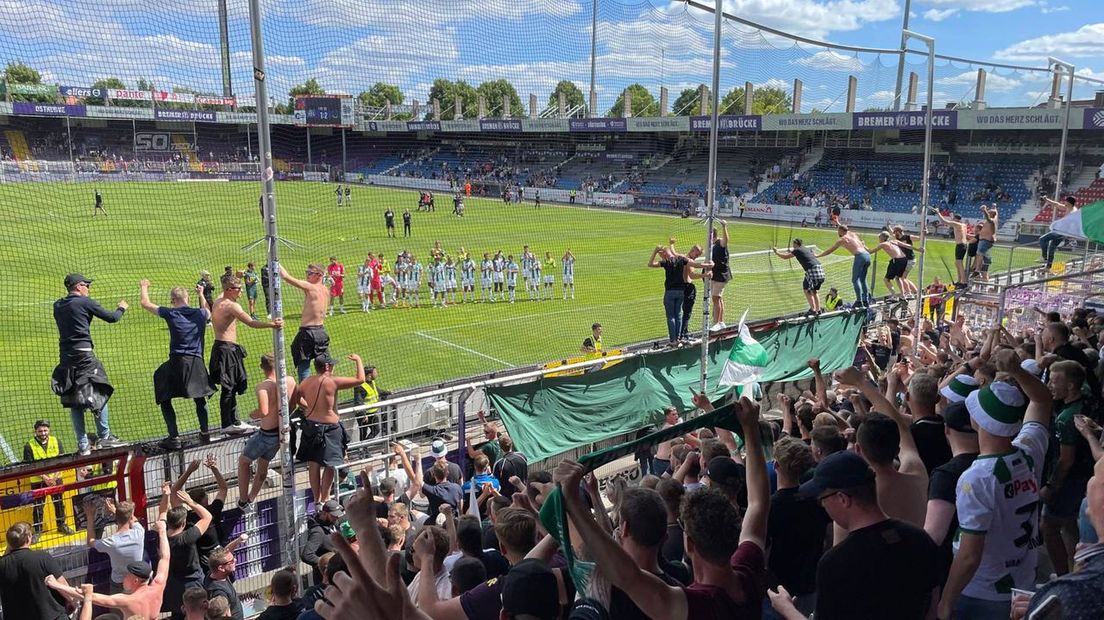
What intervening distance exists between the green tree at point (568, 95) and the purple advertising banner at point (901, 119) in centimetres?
3299

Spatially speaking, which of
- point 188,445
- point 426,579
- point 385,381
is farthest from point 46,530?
point 385,381

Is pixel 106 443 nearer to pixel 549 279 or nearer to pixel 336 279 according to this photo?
pixel 336 279

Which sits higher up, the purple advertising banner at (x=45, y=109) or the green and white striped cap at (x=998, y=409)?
the purple advertising banner at (x=45, y=109)

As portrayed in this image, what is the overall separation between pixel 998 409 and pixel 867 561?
1.35 metres

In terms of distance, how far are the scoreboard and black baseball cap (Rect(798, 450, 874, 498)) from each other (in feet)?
25.7

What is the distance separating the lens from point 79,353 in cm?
854

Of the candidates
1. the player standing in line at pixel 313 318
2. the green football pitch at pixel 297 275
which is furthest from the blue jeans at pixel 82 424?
the green football pitch at pixel 297 275

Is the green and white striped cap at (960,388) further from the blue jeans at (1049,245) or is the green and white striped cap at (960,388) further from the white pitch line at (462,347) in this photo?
the blue jeans at (1049,245)

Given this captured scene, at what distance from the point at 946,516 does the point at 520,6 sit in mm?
7302

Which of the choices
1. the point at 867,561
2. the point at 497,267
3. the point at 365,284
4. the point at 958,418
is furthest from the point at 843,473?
the point at 497,267

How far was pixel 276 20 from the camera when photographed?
6926 mm

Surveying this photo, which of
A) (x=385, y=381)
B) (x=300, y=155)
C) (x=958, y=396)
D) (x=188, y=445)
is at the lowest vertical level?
(x=385, y=381)

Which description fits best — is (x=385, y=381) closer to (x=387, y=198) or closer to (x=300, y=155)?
(x=300, y=155)

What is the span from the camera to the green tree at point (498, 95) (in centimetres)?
988
